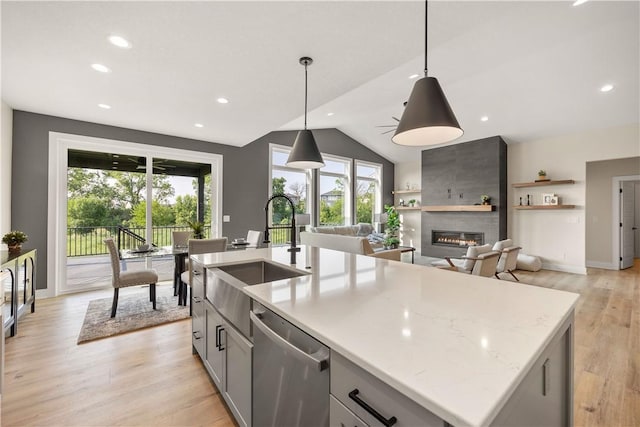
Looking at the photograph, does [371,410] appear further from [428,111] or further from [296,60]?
[296,60]

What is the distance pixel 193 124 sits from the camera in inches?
172

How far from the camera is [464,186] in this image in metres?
6.96

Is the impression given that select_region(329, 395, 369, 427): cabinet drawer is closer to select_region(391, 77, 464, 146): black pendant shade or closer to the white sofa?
select_region(391, 77, 464, 146): black pendant shade

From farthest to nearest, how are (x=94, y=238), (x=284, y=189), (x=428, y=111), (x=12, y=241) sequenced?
(x=284, y=189)
(x=94, y=238)
(x=12, y=241)
(x=428, y=111)

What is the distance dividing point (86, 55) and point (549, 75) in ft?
Result: 19.7

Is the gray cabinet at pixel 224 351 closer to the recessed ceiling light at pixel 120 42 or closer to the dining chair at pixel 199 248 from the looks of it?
the dining chair at pixel 199 248

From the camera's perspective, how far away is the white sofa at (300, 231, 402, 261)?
4301mm

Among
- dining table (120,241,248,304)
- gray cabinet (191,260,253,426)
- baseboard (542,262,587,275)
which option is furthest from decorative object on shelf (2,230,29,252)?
baseboard (542,262,587,275)

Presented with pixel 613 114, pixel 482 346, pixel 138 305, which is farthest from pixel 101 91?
pixel 613 114

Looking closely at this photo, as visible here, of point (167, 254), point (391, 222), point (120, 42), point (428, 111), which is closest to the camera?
point (428, 111)

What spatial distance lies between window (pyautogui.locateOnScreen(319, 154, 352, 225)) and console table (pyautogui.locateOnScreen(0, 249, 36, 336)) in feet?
17.8

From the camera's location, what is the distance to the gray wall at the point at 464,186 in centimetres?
641

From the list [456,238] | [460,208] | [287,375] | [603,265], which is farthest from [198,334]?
[603,265]

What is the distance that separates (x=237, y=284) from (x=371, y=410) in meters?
1.00
